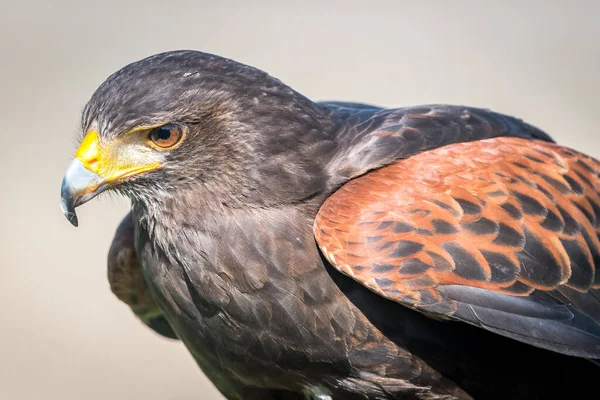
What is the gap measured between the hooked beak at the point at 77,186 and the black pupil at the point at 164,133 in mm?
353

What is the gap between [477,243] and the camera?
17.7ft

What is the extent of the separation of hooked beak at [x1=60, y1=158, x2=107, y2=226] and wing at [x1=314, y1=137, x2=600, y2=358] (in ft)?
3.68

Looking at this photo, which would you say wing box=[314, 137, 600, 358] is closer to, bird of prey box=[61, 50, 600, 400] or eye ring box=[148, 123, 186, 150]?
bird of prey box=[61, 50, 600, 400]

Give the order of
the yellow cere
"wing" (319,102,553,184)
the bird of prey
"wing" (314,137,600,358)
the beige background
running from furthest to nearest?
the beige background < "wing" (319,102,553,184) < the yellow cere < the bird of prey < "wing" (314,137,600,358)

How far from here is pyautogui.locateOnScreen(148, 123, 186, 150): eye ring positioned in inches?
215

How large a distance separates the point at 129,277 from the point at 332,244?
69.7 inches

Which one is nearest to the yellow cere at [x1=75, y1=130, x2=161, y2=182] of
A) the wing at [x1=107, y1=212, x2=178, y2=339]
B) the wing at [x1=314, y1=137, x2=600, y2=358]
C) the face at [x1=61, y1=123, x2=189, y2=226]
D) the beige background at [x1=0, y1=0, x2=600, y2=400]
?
the face at [x1=61, y1=123, x2=189, y2=226]

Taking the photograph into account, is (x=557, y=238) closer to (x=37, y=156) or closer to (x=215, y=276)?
(x=215, y=276)

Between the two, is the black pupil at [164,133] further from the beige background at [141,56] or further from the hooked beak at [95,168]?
the beige background at [141,56]

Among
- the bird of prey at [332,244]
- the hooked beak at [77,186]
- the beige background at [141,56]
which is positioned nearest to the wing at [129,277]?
the bird of prey at [332,244]

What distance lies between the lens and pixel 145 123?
5387mm

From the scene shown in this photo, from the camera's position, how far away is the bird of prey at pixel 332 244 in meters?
5.37

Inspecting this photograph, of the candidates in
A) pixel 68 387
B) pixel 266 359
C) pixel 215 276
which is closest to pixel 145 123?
pixel 215 276

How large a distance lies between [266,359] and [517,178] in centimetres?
158
